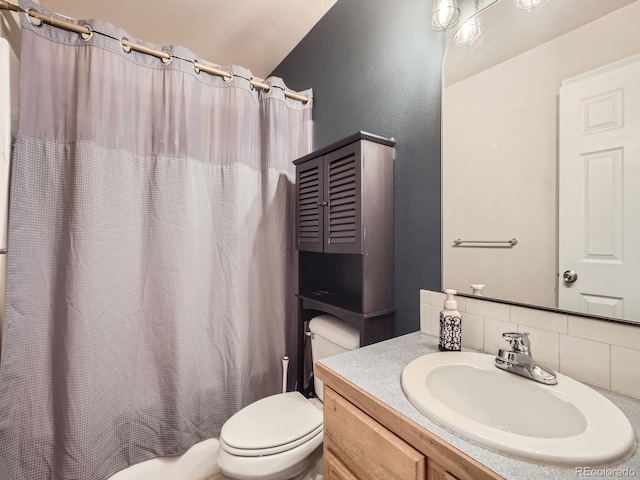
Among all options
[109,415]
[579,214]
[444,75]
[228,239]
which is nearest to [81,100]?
[228,239]

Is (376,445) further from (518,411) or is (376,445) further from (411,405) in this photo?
(518,411)

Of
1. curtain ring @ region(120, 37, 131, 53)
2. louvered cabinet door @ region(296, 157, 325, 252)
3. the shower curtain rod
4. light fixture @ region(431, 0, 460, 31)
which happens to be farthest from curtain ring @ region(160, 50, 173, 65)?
light fixture @ region(431, 0, 460, 31)

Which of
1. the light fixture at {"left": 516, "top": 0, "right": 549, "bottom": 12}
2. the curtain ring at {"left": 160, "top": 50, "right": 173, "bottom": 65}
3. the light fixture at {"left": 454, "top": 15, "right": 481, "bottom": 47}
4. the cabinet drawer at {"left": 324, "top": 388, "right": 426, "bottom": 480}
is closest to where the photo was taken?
the cabinet drawer at {"left": 324, "top": 388, "right": 426, "bottom": 480}

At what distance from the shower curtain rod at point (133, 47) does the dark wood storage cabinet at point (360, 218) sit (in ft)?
1.89

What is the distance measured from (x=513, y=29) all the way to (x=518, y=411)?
1.10 m

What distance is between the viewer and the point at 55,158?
1.17m

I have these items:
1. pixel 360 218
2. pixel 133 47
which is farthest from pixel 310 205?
pixel 133 47

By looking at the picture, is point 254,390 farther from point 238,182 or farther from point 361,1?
point 361,1

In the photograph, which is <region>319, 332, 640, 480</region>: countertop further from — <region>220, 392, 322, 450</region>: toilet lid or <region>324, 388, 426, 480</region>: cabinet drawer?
<region>220, 392, 322, 450</region>: toilet lid

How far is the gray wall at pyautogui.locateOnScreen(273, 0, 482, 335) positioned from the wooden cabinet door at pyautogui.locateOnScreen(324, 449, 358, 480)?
1.87 feet

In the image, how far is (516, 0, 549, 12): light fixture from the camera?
32.5 inches

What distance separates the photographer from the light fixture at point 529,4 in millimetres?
826

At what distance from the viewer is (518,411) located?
678 mm

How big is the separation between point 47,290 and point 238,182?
93 cm
